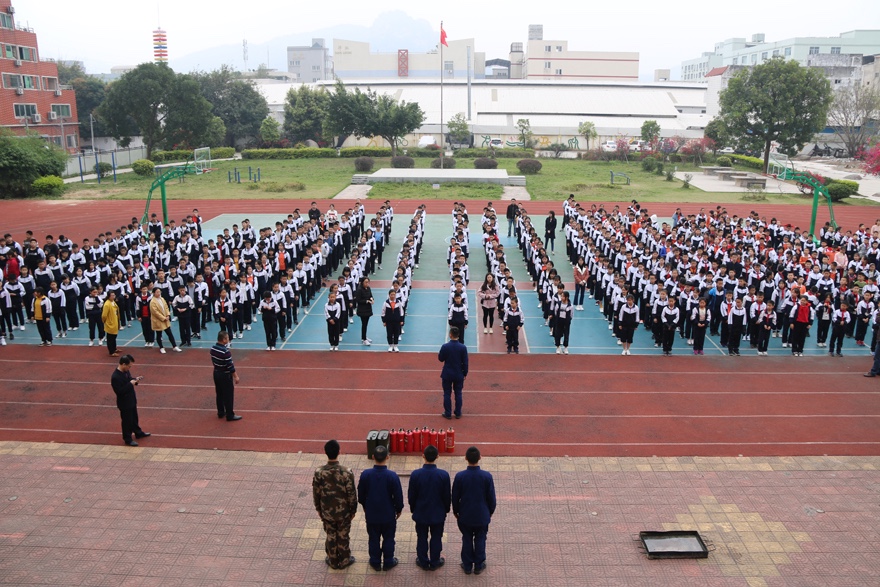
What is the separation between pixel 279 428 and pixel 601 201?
25.3 metres

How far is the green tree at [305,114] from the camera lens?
5688 cm

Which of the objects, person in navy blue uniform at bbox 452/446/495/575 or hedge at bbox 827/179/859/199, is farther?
hedge at bbox 827/179/859/199

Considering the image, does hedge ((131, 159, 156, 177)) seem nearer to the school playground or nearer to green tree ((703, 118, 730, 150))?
the school playground

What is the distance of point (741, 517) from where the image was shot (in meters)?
7.49

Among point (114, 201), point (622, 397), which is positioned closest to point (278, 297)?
point (622, 397)

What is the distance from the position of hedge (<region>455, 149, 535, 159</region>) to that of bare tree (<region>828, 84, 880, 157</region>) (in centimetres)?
2349

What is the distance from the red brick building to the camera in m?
41.9

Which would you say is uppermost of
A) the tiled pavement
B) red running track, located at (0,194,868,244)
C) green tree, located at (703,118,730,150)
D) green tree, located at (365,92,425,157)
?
green tree, located at (365,92,425,157)

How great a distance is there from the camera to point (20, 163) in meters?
32.7

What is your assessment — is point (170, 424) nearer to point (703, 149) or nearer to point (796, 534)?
point (796, 534)

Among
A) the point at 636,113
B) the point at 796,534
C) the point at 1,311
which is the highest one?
the point at 636,113

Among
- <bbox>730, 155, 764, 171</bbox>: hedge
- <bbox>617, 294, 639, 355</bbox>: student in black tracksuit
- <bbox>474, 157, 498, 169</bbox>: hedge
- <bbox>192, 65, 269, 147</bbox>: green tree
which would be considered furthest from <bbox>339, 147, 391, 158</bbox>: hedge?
<bbox>617, 294, 639, 355</bbox>: student in black tracksuit

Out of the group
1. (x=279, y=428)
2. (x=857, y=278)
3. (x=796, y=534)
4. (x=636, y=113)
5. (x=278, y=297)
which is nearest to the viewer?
(x=796, y=534)

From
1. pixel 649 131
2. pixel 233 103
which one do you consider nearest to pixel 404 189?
pixel 649 131
